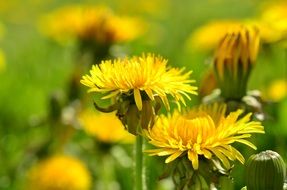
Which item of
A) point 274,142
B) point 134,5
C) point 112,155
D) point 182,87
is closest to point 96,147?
point 112,155

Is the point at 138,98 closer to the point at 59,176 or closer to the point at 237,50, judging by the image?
the point at 237,50

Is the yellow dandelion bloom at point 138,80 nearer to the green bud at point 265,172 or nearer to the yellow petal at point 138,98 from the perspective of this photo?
the yellow petal at point 138,98

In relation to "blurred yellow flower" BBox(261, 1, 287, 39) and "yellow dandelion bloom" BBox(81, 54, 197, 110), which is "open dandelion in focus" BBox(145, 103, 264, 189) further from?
"blurred yellow flower" BBox(261, 1, 287, 39)

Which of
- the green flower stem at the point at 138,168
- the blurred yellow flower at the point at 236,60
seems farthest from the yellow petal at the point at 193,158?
the blurred yellow flower at the point at 236,60

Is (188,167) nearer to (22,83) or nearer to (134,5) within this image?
(22,83)

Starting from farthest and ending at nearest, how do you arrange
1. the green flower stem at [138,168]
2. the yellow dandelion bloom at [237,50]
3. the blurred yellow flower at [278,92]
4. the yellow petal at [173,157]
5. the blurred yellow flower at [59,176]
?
the blurred yellow flower at [278,92] < the blurred yellow flower at [59,176] < the yellow dandelion bloom at [237,50] < the green flower stem at [138,168] < the yellow petal at [173,157]

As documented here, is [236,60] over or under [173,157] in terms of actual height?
over

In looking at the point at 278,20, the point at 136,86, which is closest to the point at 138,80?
the point at 136,86
